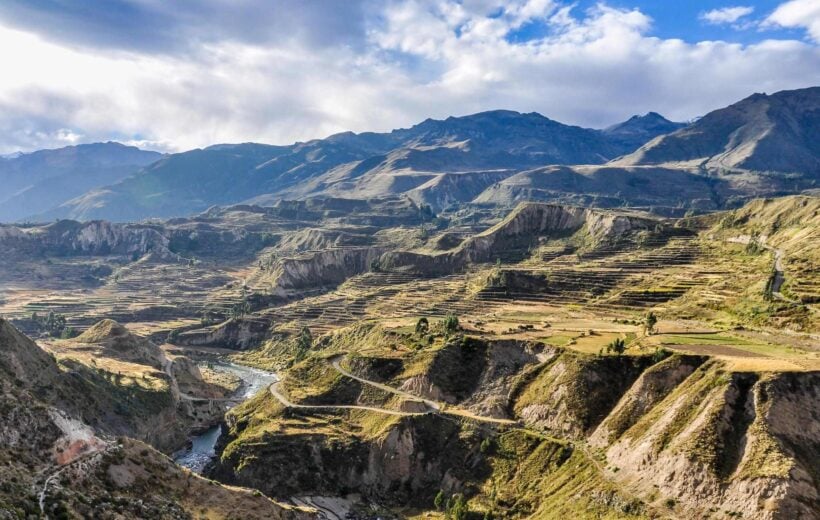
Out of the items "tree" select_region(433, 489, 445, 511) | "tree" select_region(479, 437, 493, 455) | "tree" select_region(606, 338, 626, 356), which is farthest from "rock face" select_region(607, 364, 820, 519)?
"tree" select_region(433, 489, 445, 511)

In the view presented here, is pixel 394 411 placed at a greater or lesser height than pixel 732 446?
lesser

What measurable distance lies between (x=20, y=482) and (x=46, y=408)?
57.4 ft

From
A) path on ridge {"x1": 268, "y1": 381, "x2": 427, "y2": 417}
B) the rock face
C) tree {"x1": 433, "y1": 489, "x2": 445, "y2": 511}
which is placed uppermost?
the rock face

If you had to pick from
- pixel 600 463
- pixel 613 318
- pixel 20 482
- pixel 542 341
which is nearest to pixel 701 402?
pixel 600 463

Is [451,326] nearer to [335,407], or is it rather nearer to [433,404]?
[433,404]

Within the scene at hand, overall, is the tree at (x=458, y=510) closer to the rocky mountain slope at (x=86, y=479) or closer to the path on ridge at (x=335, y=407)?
the path on ridge at (x=335, y=407)

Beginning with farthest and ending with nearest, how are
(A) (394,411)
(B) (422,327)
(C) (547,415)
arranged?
(B) (422,327) < (A) (394,411) < (C) (547,415)

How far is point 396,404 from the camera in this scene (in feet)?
431

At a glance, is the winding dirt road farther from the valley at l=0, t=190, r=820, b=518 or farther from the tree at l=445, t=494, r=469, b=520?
the tree at l=445, t=494, r=469, b=520

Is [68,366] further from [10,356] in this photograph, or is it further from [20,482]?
[20,482]

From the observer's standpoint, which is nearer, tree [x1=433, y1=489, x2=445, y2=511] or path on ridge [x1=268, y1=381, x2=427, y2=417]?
tree [x1=433, y1=489, x2=445, y2=511]

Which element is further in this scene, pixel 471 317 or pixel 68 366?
pixel 471 317

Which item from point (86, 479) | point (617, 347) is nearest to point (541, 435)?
point (617, 347)

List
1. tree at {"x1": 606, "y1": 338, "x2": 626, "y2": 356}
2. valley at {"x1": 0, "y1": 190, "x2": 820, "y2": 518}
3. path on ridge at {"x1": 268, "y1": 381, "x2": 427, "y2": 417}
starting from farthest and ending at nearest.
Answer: path on ridge at {"x1": 268, "y1": 381, "x2": 427, "y2": 417} < tree at {"x1": 606, "y1": 338, "x2": 626, "y2": 356} < valley at {"x1": 0, "y1": 190, "x2": 820, "y2": 518}
